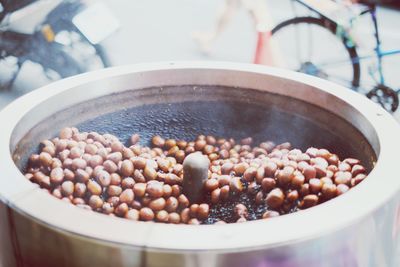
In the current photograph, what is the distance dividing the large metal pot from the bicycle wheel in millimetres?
2385

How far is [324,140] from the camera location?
2.13 meters

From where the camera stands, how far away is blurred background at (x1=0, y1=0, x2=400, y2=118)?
15.5 ft

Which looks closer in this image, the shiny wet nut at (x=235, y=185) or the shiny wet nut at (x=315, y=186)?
the shiny wet nut at (x=315, y=186)

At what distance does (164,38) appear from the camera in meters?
7.02

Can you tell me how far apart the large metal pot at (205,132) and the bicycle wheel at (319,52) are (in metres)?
2.39

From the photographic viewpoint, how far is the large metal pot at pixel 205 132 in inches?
46.9

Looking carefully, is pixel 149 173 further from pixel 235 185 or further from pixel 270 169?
pixel 270 169

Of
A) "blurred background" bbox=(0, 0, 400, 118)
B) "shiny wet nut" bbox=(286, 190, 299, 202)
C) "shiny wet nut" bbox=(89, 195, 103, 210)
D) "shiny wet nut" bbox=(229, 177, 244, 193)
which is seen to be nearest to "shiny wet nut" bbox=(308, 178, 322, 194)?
"shiny wet nut" bbox=(286, 190, 299, 202)

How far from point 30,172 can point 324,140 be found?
4.15ft

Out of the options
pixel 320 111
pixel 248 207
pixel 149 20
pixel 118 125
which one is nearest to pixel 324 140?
pixel 320 111

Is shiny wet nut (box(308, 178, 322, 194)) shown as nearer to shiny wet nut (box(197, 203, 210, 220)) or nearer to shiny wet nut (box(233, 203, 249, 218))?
shiny wet nut (box(233, 203, 249, 218))

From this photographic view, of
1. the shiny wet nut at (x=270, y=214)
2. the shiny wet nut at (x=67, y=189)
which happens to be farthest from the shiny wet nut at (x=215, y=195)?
the shiny wet nut at (x=67, y=189)

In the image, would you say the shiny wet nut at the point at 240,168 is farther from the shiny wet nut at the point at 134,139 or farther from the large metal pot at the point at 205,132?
the shiny wet nut at the point at 134,139

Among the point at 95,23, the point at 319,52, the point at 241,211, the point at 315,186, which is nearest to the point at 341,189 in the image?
the point at 315,186
